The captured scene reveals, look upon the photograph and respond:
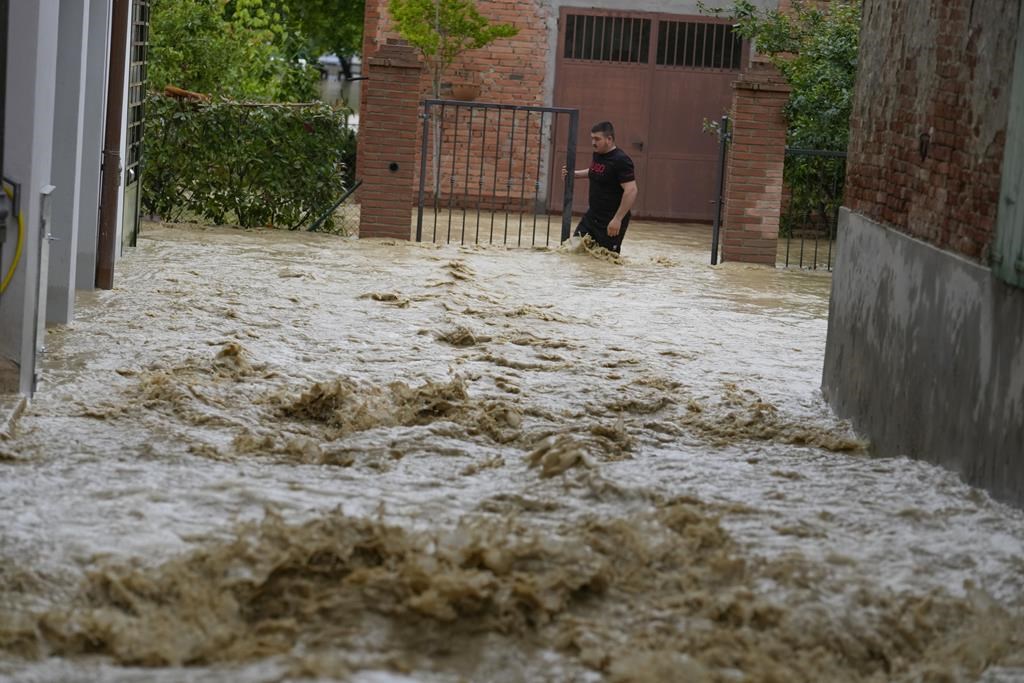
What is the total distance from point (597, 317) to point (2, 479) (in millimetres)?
6588

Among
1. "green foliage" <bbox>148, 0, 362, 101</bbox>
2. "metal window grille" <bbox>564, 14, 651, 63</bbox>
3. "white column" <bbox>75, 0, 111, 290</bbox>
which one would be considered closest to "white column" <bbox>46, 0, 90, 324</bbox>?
"white column" <bbox>75, 0, 111, 290</bbox>

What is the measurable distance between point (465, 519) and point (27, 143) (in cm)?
300

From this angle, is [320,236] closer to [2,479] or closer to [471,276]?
[471,276]

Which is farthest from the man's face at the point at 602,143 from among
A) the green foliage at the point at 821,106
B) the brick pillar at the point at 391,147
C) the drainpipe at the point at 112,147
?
the drainpipe at the point at 112,147

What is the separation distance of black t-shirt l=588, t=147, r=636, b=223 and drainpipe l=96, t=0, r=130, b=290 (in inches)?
223

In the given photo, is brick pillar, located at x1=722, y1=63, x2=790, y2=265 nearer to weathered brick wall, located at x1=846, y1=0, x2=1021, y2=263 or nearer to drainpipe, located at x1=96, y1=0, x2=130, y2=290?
weathered brick wall, located at x1=846, y1=0, x2=1021, y2=263

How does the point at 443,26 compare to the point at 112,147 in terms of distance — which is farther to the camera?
the point at 443,26

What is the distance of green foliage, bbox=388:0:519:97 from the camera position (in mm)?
20156

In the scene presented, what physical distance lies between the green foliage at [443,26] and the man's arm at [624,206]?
5.43 metres

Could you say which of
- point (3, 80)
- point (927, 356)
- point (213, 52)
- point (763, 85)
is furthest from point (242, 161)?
point (927, 356)

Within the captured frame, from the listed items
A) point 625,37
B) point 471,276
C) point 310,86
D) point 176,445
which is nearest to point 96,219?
point 471,276

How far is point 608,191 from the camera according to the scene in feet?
52.2

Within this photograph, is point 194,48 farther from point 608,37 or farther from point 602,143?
point 602,143

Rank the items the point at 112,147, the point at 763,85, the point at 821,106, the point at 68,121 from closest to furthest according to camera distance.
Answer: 1. the point at 68,121
2. the point at 112,147
3. the point at 763,85
4. the point at 821,106
